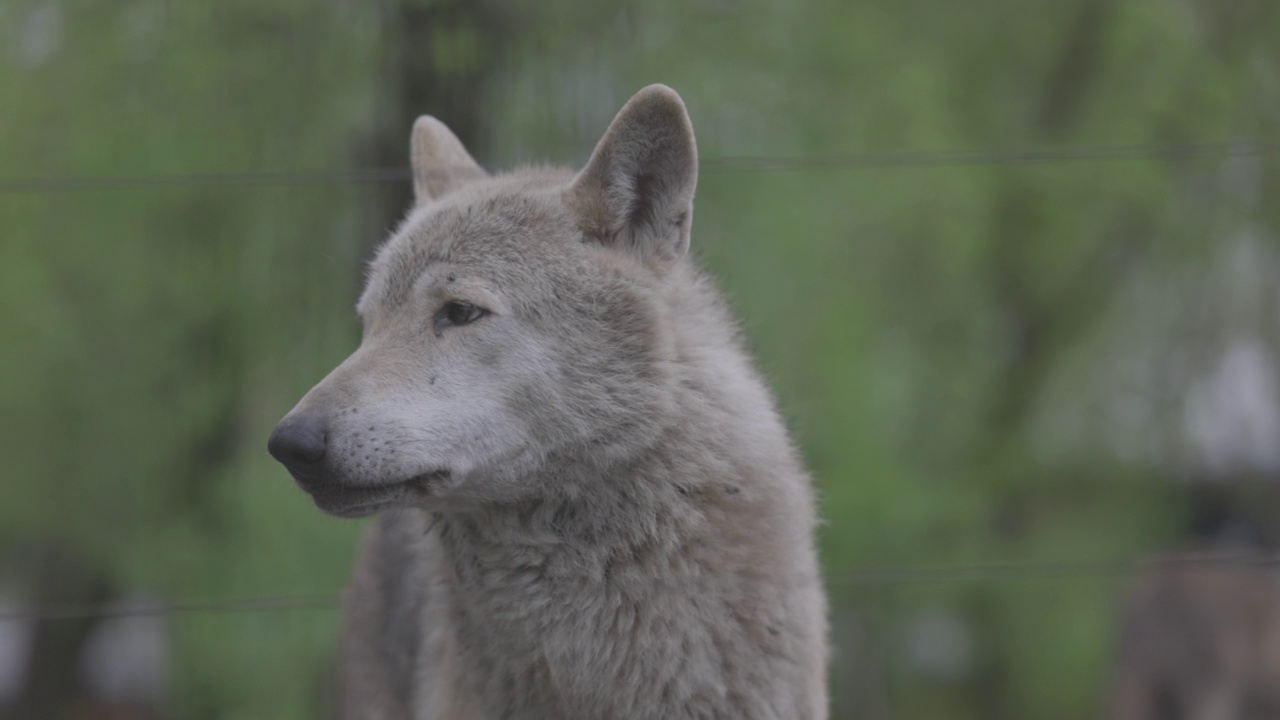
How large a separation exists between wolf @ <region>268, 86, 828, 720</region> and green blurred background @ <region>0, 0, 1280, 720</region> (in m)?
2.53

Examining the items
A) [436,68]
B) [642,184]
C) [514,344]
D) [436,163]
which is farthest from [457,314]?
[436,68]

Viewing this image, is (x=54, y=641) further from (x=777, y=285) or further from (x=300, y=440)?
(x=300, y=440)

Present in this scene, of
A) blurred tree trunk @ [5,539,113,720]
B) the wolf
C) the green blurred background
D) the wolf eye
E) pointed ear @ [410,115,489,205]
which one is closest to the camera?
the wolf

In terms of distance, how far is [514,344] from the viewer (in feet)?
9.50

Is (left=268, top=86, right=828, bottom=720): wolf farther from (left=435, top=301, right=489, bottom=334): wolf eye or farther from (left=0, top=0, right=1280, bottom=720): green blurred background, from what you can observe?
(left=0, top=0, right=1280, bottom=720): green blurred background

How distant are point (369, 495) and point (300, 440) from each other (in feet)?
0.69

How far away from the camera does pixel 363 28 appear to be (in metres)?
6.25

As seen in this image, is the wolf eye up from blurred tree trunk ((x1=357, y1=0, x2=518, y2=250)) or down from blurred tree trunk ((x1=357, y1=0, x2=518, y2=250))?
down

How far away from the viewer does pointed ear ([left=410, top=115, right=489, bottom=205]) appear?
3570 millimetres

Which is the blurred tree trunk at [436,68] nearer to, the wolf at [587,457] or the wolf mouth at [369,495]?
the wolf at [587,457]

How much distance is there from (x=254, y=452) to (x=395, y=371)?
4.10m

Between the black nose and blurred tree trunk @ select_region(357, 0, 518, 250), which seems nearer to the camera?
the black nose

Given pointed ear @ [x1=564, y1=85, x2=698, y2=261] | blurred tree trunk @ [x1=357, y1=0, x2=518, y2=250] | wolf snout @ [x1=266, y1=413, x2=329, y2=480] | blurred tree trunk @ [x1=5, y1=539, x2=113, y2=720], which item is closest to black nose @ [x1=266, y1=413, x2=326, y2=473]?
wolf snout @ [x1=266, y1=413, x2=329, y2=480]

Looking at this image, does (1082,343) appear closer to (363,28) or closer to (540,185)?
(363,28)
